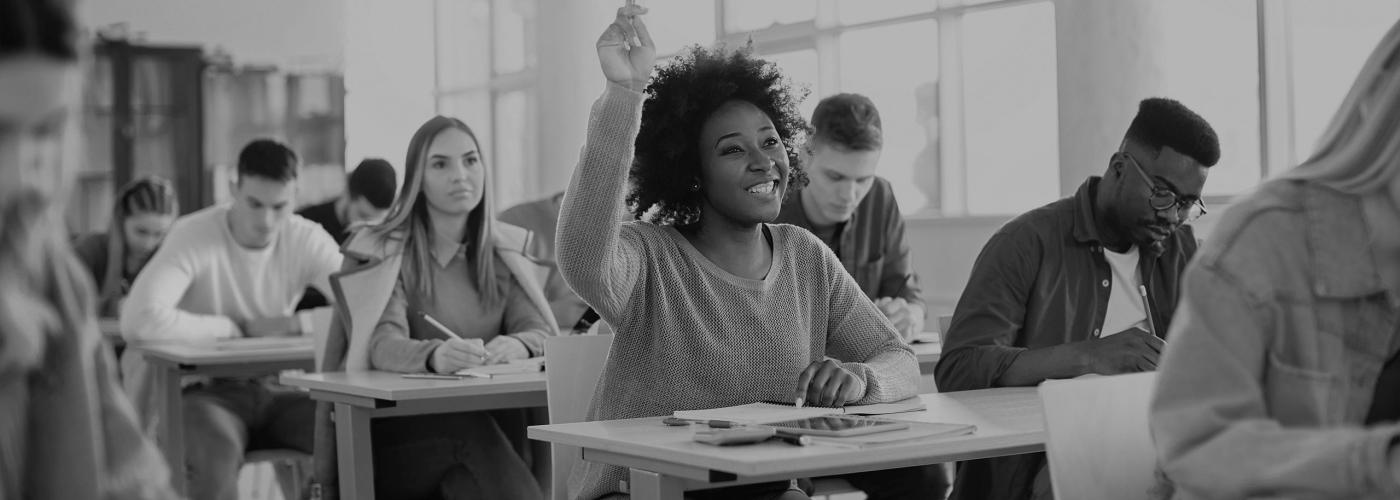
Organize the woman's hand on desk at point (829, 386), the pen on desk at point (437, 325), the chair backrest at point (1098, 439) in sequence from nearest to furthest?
1. the chair backrest at point (1098, 439)
2. the woman's hand on desk at point (829, 386)
3. the pen on desk at point (437, 325)

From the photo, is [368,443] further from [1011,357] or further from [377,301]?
[1011,357]

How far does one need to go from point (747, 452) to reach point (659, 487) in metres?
0.18

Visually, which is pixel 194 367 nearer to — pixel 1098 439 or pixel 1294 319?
pixel 1098 439

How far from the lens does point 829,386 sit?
255cm

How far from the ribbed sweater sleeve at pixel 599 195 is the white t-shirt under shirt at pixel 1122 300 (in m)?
1.18

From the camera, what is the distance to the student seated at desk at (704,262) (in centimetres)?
247

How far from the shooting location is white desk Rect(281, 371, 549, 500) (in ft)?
10.8

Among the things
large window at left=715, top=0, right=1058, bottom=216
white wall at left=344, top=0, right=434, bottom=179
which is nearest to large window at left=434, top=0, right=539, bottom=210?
white wall at left=344, top=0, right=434, bottom=179

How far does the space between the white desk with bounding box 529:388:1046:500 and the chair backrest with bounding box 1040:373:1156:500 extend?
4 centimetres

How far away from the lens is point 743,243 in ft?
9.15

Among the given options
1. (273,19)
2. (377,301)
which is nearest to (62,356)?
(377,301)

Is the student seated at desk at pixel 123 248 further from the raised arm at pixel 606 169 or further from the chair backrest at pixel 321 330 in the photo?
the raised arm at pixel 606 169

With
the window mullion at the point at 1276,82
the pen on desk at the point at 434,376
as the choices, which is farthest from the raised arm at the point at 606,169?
the window mullion at the point at 1276,82

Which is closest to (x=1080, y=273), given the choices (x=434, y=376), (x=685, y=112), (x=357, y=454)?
(x=685, y=112)
